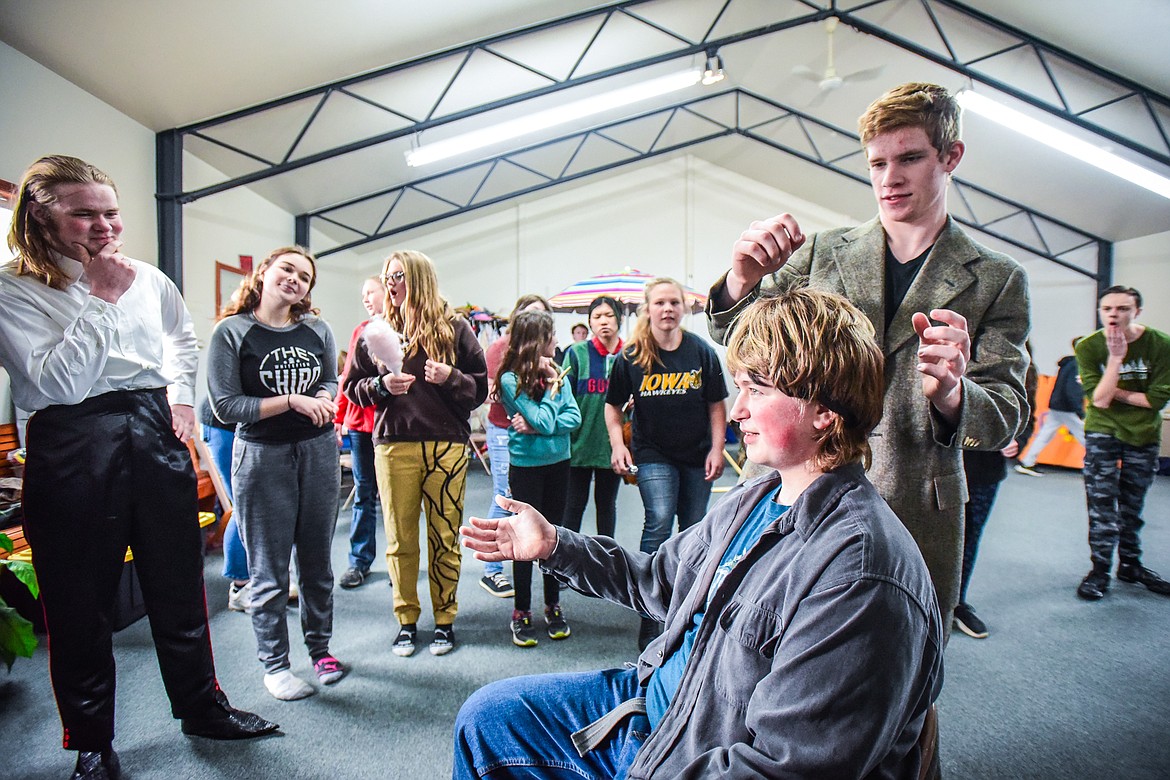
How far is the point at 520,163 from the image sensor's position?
8.16m

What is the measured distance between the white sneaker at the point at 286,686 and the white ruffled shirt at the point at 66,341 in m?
1.16

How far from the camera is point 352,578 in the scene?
131 inches

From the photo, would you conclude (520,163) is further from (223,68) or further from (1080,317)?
(1080,317)

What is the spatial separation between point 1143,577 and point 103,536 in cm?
470

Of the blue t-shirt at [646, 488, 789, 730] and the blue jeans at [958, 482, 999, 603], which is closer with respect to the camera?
the blue t-shirt at [646, 488, 789, 730]

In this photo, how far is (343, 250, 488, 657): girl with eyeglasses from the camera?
2.43 m

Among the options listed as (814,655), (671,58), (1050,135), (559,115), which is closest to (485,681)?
(814,655)

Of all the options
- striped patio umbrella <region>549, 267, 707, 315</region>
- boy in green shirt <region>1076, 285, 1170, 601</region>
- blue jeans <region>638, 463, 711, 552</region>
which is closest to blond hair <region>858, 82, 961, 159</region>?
blue jeans <region>638, 463, 711, 552</region>

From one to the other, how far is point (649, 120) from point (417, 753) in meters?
7.88

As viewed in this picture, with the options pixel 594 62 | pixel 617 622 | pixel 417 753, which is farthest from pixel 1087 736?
pixel 594 62

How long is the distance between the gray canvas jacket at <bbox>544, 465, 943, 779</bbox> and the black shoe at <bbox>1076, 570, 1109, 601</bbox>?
10.3 feet

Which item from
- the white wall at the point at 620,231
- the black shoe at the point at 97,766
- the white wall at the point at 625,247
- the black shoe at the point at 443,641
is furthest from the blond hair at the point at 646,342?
the white wall at the point at 620,231

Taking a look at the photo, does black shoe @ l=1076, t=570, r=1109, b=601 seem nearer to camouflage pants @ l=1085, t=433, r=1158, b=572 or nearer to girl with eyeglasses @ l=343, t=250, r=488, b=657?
camouflage pants @ l=1085, t=433, r=1158, b=572

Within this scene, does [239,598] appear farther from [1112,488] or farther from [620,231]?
[620,231]
